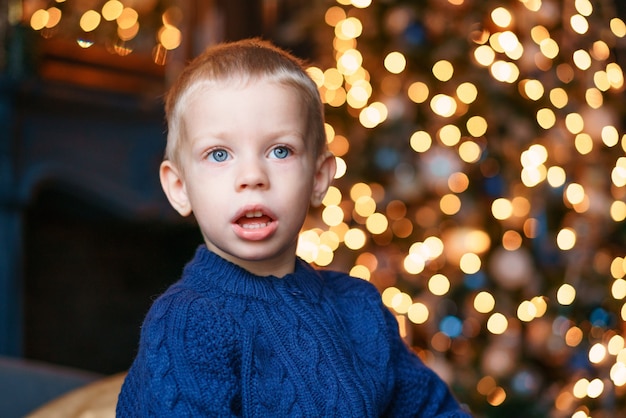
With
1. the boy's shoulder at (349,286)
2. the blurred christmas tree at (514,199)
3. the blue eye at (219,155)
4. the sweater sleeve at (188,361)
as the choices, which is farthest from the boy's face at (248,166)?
the blurred christmas tree at (514,199)

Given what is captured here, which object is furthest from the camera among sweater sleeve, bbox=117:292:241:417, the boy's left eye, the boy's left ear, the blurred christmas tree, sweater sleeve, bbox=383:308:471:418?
the blurred christmas tree

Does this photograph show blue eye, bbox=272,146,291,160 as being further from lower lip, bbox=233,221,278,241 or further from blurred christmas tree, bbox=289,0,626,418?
blurred christmas tree, bbox=289,0,626,418

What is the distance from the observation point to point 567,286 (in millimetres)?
2691

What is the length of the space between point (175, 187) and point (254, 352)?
0.27m

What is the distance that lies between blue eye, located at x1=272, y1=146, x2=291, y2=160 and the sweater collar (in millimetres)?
166

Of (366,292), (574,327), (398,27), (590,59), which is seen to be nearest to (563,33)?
(590,59)

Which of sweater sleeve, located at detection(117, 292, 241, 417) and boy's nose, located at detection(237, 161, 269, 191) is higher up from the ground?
boy's nose, located at detection(237, 161, 269, 191)

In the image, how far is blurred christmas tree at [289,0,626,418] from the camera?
8.80ft

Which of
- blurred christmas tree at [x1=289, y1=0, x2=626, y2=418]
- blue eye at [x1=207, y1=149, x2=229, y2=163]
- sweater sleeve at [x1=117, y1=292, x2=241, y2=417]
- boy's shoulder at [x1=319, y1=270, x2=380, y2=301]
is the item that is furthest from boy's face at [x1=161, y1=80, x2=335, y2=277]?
blurred christmas tree at [x1=289, y1=0, x2=626, y2=418]

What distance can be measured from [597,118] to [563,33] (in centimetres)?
29

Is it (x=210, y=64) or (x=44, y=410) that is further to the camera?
(x=44, y=410)

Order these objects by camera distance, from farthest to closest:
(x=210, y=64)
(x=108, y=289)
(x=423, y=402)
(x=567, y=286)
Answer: (x=108, y=289) → (x=567, y=286) → (x=423, y=402) → (x=210, y=64)

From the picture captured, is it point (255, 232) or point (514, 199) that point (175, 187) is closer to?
point (255, 232)

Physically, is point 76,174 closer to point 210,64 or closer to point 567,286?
point 567,286
